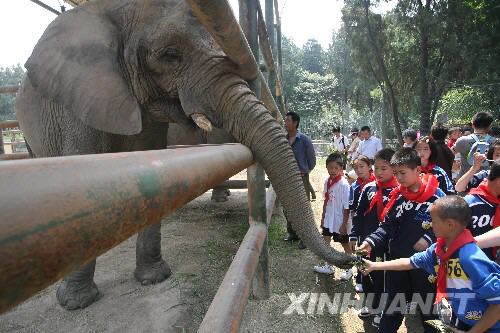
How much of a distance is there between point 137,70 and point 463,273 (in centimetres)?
231

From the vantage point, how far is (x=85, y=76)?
97.1 inches

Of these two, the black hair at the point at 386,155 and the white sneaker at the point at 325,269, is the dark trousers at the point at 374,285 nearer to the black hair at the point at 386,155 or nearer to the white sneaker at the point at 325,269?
the white sneaker at the point at 325,269

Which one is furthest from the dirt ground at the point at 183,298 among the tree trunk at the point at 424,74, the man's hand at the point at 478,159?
the tree trunk at the point at 424,74

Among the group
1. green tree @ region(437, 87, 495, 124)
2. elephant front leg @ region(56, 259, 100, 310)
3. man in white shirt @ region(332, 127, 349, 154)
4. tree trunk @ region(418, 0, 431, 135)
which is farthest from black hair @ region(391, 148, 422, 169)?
green tree @ region(437, 87, 495, 124)

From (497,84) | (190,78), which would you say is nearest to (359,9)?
(497,84)

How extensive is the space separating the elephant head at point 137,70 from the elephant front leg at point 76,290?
109cm

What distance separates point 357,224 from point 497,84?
16.2 metres

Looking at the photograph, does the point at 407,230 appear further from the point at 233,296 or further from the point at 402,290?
the point at 233,296

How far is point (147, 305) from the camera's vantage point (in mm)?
2748

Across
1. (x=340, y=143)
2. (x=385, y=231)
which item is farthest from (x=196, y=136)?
(x=340, y=143)

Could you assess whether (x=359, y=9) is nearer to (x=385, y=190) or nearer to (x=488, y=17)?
(x=488, y=17)

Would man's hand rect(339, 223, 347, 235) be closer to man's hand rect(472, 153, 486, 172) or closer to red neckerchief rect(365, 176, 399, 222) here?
red neckerchief rect(365, 176, 399, 222)

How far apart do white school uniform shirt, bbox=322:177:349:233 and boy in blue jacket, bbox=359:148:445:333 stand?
1210 millimetres

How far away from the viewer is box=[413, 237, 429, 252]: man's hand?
2.41 meters
